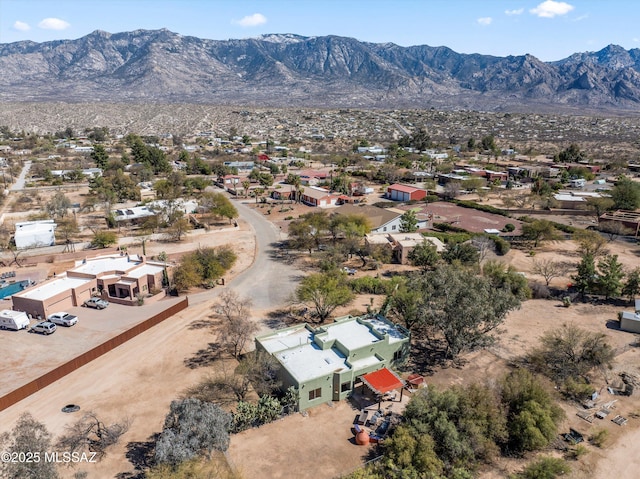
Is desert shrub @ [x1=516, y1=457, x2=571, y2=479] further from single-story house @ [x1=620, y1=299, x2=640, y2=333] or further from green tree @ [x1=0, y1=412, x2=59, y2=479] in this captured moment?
green tree @ [x1=0, y1=412, x2=59, y2=479]

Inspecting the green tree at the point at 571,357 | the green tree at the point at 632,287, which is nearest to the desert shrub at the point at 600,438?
the green tree at the point at 571,357

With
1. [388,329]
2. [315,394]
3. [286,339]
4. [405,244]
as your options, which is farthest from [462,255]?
[315,394]

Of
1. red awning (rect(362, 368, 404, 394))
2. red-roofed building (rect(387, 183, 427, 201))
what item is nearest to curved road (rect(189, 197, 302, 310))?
red awning (rect(362, 368, 404, 394))

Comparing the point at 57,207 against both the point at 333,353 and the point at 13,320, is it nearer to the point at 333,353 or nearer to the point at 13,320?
the point at 13,320

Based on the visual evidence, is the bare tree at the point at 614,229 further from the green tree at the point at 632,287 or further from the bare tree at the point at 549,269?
the green tree at the point at 632,287

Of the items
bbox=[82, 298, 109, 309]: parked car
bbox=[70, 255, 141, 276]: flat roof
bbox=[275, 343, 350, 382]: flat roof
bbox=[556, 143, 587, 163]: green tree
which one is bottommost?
bbox=[82, 298, 109, 309]: parked car

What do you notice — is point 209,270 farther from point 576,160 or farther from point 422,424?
point 576,160
